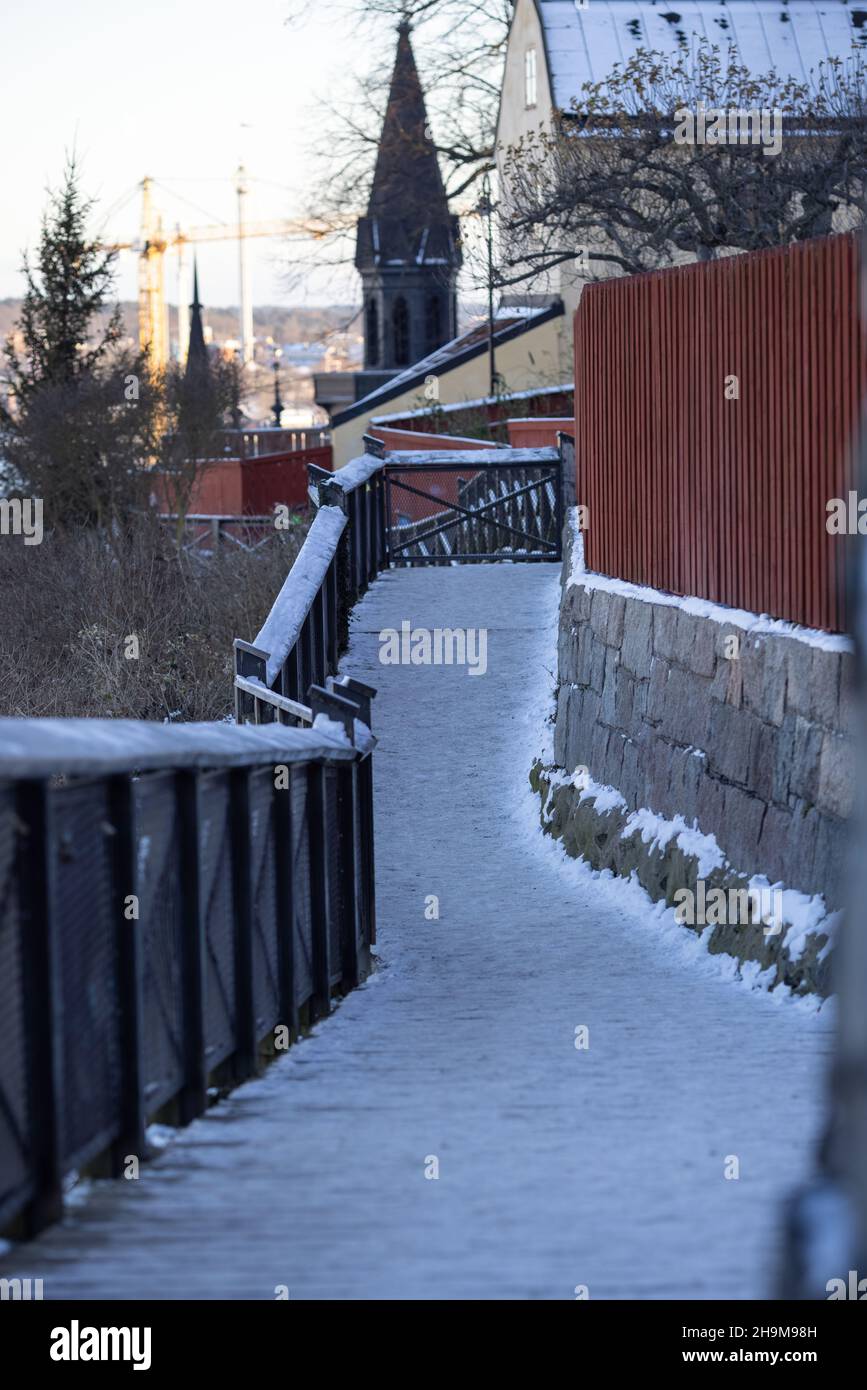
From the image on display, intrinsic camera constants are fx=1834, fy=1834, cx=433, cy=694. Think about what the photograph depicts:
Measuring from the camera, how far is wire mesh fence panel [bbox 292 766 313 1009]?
22.2 feet

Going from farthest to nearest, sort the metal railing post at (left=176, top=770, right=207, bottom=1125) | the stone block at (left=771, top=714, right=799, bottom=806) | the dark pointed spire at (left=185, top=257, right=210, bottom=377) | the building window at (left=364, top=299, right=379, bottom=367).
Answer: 1. the building window at (left=364, top=299, right=379, bottom=367)
2. the dark pointed spire at (left=185, top=257, right=210, bottom=377)
3. the stone block at (left=771, top=714, right=799, bottom=806)
4. the metal railing post at (left=176, top=770, right=207, bottom=1125)

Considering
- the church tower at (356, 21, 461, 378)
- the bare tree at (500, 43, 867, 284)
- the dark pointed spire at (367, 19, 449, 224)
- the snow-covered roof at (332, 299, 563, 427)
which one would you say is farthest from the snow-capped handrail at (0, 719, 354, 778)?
the dark pointed spire at (367, 19, 449, 224)

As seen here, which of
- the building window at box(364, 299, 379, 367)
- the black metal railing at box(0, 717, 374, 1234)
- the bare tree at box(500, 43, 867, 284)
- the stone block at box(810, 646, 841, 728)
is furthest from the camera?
the building window at box(364, 299, 379, 367)

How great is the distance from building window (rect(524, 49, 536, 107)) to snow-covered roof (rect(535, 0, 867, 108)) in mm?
1536

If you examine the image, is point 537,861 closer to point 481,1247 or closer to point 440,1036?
point 440,1036

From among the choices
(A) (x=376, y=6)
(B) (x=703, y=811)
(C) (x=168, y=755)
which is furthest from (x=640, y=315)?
(A) (x=376, y=6)

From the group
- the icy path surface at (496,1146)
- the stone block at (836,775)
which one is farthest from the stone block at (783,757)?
the icy path surface at (496,1146)

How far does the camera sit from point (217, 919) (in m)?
5.34

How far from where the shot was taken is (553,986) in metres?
8.13

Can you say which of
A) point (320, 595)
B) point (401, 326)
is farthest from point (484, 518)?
point (401, 326)

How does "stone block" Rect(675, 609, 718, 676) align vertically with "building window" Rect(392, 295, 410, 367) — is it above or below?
below

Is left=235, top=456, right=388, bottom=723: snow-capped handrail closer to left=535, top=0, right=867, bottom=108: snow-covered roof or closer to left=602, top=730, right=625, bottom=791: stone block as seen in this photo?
left=602, top=730, right=625, bottom=791: stone block

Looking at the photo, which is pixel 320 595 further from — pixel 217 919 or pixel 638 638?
pixel 217 919

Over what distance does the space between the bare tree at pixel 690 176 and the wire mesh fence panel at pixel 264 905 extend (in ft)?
55.6
